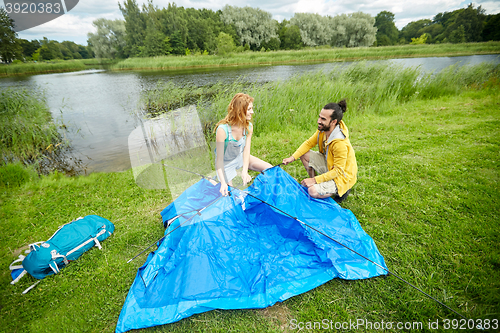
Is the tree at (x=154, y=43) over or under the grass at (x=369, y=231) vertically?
over

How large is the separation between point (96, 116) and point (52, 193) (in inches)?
224

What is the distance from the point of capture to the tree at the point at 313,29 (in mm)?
27609

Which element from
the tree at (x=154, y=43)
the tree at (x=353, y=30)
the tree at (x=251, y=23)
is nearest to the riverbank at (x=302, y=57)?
the tree at (x=154, y=43)

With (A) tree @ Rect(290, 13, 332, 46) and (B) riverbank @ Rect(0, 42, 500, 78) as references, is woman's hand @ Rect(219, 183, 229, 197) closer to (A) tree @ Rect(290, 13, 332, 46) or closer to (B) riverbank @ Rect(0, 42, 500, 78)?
(B) riverbank @ Rect(0, 42, 500, 78)

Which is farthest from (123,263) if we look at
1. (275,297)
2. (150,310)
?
(275,297)

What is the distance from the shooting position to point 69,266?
2258mm

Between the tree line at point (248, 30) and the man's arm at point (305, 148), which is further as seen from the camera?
the tree line at point (248, 30)

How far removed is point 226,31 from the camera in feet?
78.2

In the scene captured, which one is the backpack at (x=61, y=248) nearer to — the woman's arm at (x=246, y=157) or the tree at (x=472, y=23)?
the woman's arm at (x=246, y=157)

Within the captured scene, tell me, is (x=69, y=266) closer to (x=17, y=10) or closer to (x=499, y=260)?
(x=17, y=10)

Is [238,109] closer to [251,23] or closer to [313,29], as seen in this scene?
[251,23]

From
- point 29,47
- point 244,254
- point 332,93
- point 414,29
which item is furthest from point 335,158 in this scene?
point 414,29

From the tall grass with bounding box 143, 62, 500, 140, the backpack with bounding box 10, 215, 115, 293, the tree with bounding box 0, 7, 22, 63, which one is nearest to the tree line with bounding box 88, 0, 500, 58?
the tree with bounding box 0, 7, 22, 63

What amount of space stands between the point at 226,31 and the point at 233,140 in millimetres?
26091
